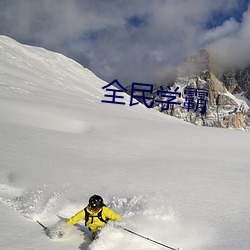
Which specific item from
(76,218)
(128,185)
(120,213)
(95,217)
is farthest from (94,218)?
(128,185)

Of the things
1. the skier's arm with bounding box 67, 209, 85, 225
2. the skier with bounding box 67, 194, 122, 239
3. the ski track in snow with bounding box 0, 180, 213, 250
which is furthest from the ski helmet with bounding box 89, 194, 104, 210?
the ski track in snow with bounding box 0, 180, 213, 250

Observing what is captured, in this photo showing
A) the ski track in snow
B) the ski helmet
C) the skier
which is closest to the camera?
the ski track in snow

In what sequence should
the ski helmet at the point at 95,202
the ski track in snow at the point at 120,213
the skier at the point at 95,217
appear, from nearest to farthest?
the ski track in snow at the point at 120,213 → the ski helmet at the point at 95,202 → the skier at the point at 95,217

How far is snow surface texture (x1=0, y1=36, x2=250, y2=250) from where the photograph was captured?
5287 mm

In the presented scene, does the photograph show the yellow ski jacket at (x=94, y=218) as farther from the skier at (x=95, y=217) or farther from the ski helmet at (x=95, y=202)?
the ski helmet at (x=95, y=202)

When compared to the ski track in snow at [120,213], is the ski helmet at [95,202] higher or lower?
higher

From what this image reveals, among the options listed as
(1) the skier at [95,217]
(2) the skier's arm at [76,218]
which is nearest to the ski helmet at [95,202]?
(1) the skier at [95,217]

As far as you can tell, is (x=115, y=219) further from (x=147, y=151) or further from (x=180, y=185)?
(x=147, y=151)

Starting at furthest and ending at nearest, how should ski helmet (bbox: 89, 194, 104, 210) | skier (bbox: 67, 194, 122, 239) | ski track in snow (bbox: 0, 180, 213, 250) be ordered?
skier (bbox: 67, 194, 122, 239) → ski helmet (bbox: 89, 194, 104, 210) → ski track in snow (bbox: 0, 180, 213, 250)

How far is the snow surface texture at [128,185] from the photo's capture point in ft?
17.3

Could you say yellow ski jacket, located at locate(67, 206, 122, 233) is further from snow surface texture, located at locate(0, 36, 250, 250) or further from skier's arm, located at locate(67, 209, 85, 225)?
snow surface texture, located at locate(0, 36, 250, 250)

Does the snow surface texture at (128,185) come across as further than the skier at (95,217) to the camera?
No

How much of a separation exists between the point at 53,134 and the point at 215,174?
7500 mm

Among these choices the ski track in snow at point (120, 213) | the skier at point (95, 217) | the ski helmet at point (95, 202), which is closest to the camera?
the ski track in snow at point (120, 213)
